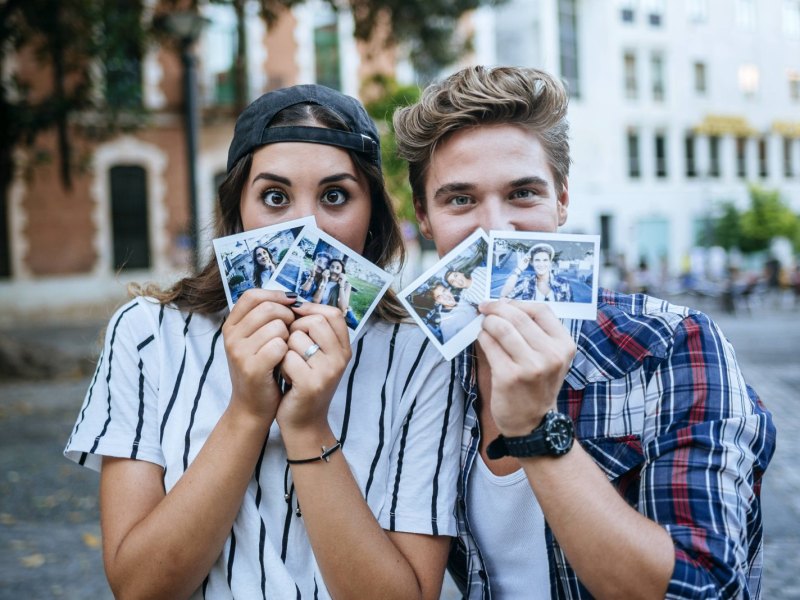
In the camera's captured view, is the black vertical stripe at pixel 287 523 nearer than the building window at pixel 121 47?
Yes

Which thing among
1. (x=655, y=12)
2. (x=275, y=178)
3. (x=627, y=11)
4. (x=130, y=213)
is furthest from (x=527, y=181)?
(x=655, y=12)

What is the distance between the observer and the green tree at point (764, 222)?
1222 inches

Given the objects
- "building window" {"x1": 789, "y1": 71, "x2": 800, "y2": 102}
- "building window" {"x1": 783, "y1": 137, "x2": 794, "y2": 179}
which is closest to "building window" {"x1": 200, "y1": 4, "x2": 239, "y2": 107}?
"building window" {"x1": 783, "y1": 137, "x2": 794, "y2": 179}

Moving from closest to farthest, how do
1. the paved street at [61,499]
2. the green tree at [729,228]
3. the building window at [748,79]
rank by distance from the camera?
the paved street at [61,499] → the green tree at [729,228] → the building window at [748,79]

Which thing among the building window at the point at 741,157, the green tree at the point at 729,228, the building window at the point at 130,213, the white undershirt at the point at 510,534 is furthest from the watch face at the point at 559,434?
the building window at the point at 741,157

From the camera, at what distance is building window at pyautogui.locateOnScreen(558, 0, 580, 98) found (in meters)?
32.0

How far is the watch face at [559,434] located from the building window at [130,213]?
21013mm

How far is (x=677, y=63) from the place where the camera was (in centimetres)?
3394

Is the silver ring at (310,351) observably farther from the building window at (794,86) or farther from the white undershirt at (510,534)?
the building window at (794,86)

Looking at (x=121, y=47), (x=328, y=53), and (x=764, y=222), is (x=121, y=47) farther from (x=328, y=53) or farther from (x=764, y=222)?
(x=764, y=222)

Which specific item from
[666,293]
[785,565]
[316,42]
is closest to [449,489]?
[785,565]

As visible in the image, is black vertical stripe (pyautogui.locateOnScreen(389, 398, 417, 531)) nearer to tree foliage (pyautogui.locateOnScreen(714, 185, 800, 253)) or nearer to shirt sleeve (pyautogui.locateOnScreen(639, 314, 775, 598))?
shirt sleeve (pyautogui.locateOnScreen(639, 314, 775, 598))

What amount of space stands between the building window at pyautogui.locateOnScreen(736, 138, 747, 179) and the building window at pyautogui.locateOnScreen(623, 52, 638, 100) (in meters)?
6.32

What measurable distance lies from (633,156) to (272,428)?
34078 millimetres
